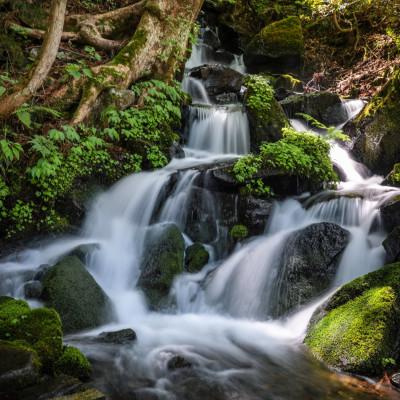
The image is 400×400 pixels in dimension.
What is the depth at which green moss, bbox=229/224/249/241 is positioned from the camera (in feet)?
23.3

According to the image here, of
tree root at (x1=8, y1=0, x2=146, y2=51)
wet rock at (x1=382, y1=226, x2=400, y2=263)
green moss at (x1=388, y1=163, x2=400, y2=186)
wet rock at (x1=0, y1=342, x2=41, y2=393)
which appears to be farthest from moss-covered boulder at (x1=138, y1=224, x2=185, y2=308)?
tree root at (x1=8, y1=0, x2=146, y2=51)

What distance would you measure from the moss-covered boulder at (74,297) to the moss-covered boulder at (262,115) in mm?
5435

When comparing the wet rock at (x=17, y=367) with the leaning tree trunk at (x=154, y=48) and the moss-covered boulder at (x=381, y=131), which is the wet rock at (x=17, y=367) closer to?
the leaning tree trunk at (x=154, y=48)

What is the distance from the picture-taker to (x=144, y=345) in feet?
15.5

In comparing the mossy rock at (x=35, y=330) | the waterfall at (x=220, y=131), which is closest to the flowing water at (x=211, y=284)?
the waterfall at (x=220, y=131)

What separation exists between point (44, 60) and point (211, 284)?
4.10 m

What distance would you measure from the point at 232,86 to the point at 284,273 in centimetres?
744


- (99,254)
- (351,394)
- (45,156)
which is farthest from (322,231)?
(45,156)

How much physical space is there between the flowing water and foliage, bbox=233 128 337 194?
1.63 feet

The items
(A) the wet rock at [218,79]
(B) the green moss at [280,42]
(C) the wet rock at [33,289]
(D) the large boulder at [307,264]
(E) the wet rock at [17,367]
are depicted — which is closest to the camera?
(E) the wet rock at [17,367]

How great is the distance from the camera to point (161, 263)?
20.6 feet

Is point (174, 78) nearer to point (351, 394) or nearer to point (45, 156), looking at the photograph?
point (45, 156)

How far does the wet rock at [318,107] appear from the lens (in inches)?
420

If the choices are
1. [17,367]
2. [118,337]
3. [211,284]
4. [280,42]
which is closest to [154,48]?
[211,284]
